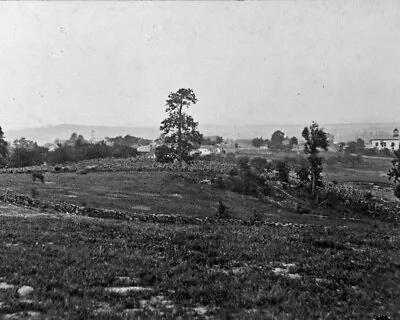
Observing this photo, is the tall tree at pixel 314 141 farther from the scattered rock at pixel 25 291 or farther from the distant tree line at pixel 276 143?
the distant tree line at pixel 276 143

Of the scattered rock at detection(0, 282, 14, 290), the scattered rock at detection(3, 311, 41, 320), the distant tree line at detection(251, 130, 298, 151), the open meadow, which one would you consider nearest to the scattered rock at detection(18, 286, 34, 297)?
the open meadow

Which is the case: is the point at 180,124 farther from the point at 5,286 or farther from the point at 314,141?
the point at 5,286

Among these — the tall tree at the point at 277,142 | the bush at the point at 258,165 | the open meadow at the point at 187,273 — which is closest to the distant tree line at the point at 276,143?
the tall tree at the point at 277,142

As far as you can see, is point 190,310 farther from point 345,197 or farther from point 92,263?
point 345,197

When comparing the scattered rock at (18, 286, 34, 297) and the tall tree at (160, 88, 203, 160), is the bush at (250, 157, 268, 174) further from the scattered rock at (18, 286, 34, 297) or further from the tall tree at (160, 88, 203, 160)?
the scattered rock at (18, 286, 34, 297)

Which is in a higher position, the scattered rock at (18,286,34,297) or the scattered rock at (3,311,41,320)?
the scattered rock at (3,311,41,320)
